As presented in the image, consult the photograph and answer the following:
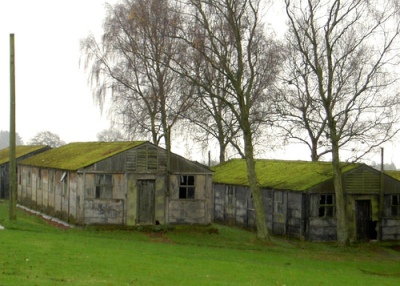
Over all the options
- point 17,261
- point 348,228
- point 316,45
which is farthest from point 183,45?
point 17,261

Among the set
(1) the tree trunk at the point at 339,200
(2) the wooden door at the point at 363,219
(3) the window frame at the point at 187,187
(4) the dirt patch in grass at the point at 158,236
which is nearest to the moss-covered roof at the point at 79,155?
(3) the window frame at the point at 187,187

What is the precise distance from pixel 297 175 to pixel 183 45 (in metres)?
11.3

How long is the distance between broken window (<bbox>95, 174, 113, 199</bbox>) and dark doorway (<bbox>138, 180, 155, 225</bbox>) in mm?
1811

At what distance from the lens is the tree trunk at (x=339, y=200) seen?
1468 inches

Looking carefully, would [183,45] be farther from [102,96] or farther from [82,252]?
[82,252]

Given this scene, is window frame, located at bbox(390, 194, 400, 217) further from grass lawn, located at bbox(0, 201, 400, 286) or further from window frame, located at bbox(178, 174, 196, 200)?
window frame, located at bbox(178, 174, 196, 200)

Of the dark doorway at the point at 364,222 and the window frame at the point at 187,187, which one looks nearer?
the window frame at the point at 187,187

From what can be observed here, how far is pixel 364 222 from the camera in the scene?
4022 centimetres

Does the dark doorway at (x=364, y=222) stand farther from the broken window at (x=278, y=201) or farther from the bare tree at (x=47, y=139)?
the bare tree at (x=47, y=139)

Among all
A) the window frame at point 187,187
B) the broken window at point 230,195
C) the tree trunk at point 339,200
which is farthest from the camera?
the broken window at point 230,195

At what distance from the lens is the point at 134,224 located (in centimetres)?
3788

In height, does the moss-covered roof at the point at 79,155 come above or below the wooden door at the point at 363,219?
above

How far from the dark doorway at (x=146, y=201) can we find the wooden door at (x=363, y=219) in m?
12.5

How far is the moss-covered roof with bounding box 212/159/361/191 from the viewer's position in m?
40.0
